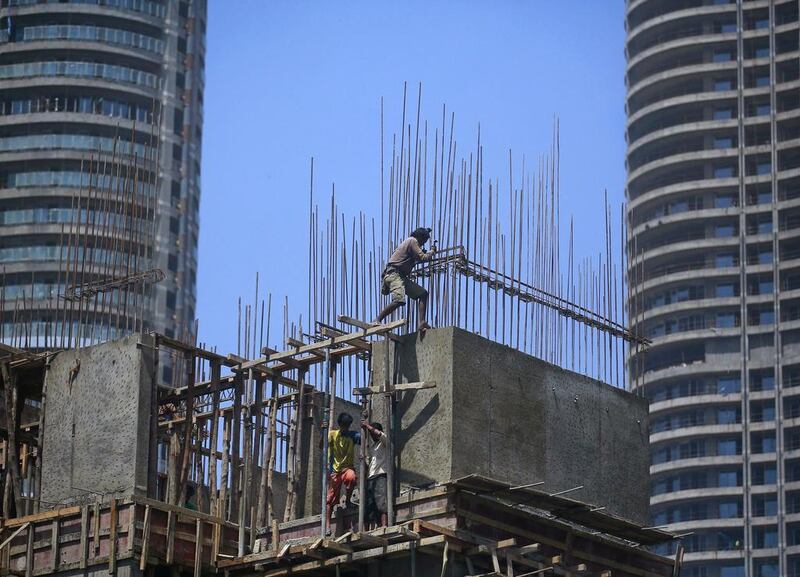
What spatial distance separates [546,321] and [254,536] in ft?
22.7

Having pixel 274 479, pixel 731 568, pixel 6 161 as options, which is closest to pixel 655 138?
pixel 731 568

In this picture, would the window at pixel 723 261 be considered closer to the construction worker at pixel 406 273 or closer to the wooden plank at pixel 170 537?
the construction worker at pixel 406 273

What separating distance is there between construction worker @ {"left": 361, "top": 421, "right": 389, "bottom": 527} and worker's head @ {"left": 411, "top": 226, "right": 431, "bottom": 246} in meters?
3.28

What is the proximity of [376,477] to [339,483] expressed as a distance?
2.01ft

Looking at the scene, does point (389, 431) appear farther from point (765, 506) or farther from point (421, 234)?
point (765, 506)

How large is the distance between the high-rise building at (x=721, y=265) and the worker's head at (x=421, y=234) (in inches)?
2497

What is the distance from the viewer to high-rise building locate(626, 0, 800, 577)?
93438 millimetres

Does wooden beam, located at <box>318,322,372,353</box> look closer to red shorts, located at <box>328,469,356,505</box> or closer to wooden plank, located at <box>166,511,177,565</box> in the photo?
red shorts, located at <box>328,469,356,505</box>

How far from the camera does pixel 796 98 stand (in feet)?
334

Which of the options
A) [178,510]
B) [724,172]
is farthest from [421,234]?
[724,172]

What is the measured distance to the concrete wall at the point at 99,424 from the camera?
28.8m

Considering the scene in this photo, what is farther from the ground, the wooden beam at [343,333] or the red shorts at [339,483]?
the wooden beam at [343,333]

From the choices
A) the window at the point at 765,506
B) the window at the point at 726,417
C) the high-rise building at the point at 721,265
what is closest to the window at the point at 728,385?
the high-rise building at the point at 721,265

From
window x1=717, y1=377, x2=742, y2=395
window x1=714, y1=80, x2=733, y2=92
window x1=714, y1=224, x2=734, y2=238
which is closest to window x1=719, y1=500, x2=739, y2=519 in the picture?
window x1=717, y1=377, x2=742, y2=395
